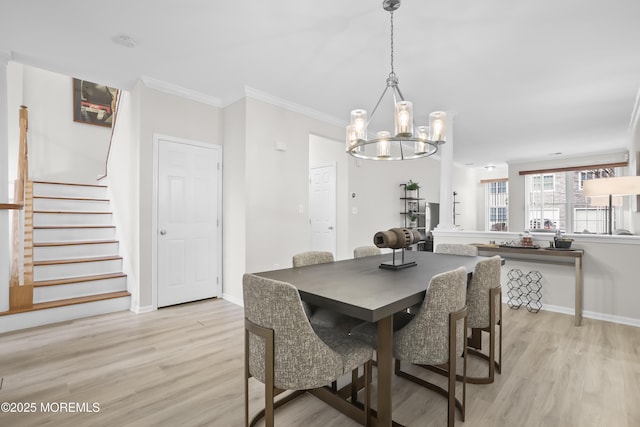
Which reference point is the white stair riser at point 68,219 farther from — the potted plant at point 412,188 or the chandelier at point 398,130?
the potted plant at point 412,188

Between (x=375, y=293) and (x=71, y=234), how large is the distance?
172 inches

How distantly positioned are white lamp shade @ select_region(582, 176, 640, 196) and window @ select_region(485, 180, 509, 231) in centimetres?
607

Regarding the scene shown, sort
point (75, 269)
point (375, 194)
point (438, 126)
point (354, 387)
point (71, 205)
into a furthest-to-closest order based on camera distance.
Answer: point (375, 194) < point (71, 205) < point (75, 269) < point (438, 126) < point (354, 387)

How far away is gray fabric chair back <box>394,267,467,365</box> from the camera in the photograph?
1.53m

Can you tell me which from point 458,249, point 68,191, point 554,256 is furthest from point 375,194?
point 68,191

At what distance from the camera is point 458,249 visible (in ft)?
9.98

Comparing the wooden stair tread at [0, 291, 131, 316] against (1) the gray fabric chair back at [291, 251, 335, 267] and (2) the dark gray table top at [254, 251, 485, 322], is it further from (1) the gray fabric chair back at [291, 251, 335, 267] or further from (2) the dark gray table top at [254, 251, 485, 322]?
(2) the dark gray table top at [254, 251, 485, 322]

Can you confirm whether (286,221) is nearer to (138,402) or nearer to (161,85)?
(161,85)

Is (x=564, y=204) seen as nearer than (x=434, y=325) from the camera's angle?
No

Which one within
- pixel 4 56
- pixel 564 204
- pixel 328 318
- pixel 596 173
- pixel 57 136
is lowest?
pixel 328 318

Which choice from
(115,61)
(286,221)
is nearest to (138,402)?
(286,221)

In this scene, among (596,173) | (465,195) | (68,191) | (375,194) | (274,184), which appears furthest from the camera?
(465,195)

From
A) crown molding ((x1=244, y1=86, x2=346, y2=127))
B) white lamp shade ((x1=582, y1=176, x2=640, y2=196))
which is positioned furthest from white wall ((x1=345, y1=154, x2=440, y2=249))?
white lamp shade ((x1=582, y1=176, x2=640, y2=196))

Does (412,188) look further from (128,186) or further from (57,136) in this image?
(57,136)
